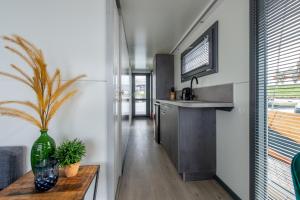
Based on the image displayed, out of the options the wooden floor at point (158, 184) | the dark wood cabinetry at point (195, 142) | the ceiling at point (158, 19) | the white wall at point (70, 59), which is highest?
the ceiling at point (158, 19)

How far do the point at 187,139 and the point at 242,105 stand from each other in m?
0.80

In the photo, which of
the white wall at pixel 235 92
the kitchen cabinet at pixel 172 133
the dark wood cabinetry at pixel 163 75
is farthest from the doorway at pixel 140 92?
the white wall at pixel 235 92

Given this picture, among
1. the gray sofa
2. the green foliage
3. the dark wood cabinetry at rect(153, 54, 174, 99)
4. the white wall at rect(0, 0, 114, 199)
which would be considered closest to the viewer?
Answer: the green foliage

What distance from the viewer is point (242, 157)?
1.67m

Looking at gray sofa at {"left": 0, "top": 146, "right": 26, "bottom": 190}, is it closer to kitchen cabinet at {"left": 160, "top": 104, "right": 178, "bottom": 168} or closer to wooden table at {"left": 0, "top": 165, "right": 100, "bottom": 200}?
wooden table at {"left": 0, "top": 165, "right": 100, "bottom": 200}

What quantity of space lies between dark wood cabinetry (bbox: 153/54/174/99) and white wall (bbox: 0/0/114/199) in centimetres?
343

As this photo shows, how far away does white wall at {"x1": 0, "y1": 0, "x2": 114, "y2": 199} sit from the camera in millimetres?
1336

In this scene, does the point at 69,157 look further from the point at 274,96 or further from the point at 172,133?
the point at 172,133

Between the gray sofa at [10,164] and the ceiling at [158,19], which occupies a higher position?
the ceiling at [158,19]

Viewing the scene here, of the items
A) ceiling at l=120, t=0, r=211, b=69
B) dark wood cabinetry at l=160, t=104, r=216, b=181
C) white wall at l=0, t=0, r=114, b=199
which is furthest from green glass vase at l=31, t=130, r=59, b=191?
ceiling at l=120, t=0, r=211, b=69

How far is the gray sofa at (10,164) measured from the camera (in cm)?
120

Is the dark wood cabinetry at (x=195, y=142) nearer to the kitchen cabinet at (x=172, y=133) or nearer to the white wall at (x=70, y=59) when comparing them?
the kitchen cabinet at (x=172, y=133)

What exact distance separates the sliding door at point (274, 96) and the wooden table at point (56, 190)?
1.38 m

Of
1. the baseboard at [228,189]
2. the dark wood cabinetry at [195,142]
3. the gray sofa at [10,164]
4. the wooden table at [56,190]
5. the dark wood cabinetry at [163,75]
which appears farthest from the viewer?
the dark wood cabinetry at [163,75]
